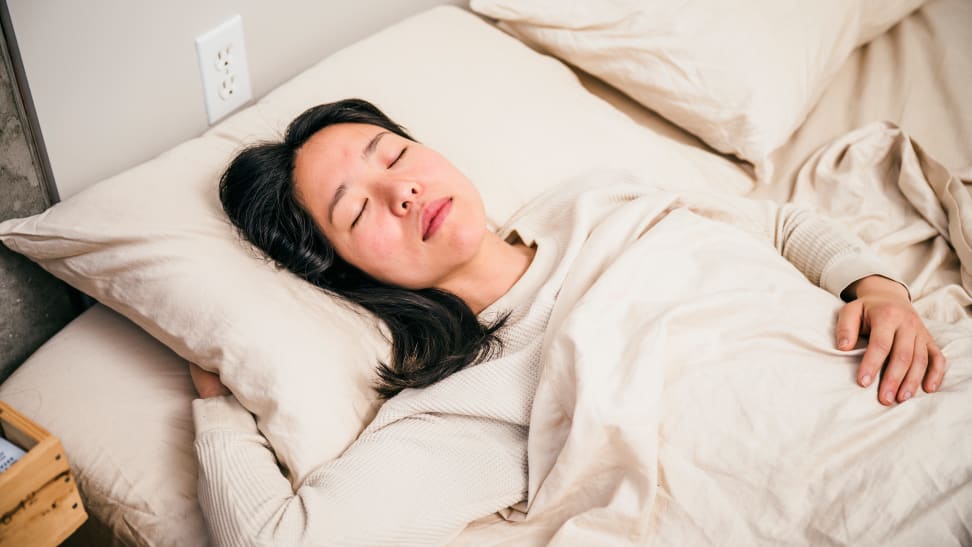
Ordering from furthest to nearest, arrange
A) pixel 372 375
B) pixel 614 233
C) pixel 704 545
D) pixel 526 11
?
pixel 526 11
pixel 614 233
pixel 372 375
pixel 704 545

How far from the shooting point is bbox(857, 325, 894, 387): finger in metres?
0.98

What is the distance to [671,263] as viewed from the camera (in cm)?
110

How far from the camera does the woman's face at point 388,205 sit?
1.06 m

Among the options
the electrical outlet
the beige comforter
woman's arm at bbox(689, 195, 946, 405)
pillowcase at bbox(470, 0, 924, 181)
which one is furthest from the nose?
pillowcase at bbox(470, 0, 924, 181)

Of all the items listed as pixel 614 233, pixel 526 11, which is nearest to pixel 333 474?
pixel 614 233

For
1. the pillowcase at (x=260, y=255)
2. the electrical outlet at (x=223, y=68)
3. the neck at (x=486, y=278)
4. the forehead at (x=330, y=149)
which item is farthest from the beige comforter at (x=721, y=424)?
the electrical outlet at (x=223, y=68)

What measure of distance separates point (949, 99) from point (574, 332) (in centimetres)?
107

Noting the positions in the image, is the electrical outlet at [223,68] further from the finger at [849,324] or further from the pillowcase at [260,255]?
the finger at [849,324]

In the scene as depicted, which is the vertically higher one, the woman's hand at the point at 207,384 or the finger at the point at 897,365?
the finger at the point at 897,365

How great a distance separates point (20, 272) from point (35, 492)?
42cm

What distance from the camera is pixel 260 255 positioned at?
1.07m

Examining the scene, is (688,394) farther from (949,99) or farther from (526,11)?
(949,99)

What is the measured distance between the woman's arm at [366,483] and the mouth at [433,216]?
0.26 m

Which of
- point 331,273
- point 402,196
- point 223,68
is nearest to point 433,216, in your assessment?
point 402,196
